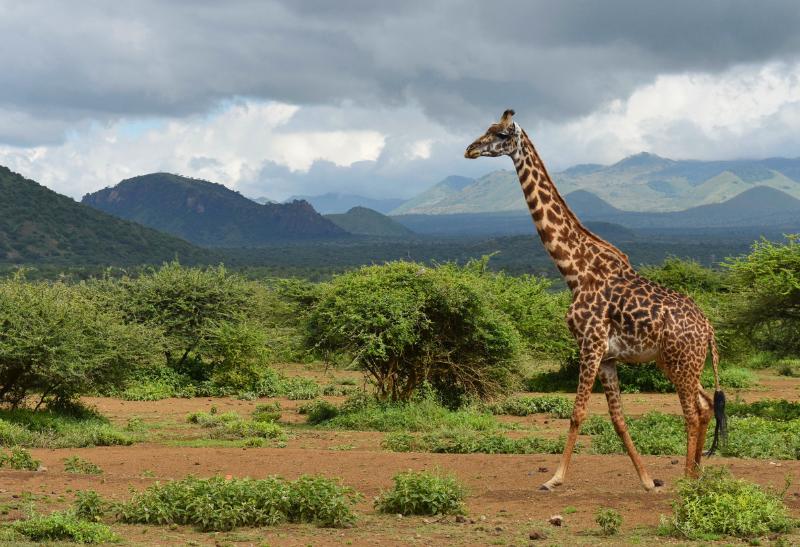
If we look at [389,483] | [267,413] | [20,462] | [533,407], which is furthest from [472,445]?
[267,413]

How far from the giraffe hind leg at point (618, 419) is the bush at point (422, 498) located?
222cm

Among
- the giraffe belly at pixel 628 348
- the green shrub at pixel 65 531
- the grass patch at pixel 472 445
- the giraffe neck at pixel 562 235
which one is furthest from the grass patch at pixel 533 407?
the green shrub at pixel 65 531

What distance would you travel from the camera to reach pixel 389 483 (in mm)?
13633

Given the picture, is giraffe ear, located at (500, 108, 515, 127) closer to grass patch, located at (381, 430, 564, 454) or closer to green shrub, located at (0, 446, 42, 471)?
grass patch, located at (381, 430, 564, 454)

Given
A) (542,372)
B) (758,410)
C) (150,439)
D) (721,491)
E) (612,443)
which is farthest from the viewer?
(542,372)

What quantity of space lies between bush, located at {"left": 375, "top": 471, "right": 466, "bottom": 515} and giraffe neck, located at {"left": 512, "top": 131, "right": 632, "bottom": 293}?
3.08 m

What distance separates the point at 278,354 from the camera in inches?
1608

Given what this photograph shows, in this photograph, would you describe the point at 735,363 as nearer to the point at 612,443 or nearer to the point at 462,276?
the point at 462,276

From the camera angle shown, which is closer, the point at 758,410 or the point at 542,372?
the point at 758,410

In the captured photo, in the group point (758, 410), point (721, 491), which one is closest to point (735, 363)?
point (758, 410)

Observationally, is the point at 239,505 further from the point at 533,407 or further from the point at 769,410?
the point at 533,407

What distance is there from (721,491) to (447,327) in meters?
14.5

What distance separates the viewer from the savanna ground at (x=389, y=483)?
1049 centimetres

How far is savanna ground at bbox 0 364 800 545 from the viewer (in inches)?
413
